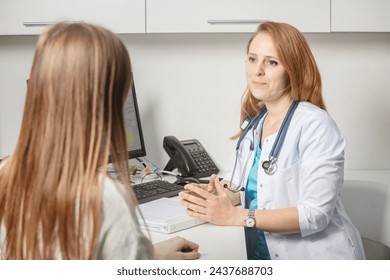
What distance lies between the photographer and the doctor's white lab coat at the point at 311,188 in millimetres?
1218

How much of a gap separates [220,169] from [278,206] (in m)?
0.63

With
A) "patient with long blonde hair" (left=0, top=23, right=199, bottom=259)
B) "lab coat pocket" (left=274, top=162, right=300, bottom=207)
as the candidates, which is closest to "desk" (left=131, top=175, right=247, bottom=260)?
"lab coat pocket" (left=274, top=162, right=300, bottom=207)

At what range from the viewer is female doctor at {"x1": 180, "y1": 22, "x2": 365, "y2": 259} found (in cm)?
121

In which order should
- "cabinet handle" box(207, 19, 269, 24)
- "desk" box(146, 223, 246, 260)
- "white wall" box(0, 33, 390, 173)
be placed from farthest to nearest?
"white wall" box(0, 33, 390, 173)
"cabinet handle" box(207, 19, 269, 24)
"desk" box(146, 223, 246, 260)

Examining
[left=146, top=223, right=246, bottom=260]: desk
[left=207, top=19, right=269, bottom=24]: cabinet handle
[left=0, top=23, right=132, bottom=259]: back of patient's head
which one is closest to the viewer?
[left=0, top=23, right=132, bottom=259]: back of patient's head

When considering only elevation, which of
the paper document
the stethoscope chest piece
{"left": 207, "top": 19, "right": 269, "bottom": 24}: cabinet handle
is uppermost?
{"left": 207, "top": 19, "right": 269, "bottom": 24}: cabinet handle

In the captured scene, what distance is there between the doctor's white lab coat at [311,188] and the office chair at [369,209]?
0.44 m

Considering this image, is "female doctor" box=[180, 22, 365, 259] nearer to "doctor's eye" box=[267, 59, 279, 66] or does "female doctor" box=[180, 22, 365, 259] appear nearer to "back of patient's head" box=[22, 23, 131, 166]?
"doctor's eye" box=[267, 59, 279, 66]

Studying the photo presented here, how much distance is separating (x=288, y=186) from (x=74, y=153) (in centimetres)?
70

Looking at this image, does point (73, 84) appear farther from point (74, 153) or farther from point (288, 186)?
point (288, 186)

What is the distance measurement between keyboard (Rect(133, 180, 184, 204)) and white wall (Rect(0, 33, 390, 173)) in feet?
1.41

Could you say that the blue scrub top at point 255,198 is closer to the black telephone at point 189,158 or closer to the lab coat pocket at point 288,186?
the lab coat pocket at point 288,186
